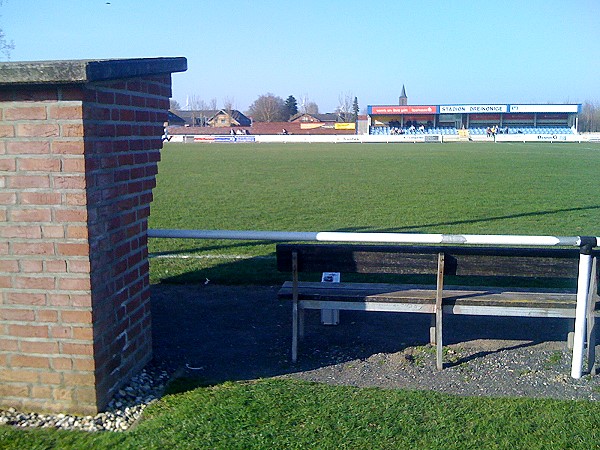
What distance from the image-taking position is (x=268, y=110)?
11712 centimetres

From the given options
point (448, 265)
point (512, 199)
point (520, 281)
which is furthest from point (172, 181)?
point (448, 265)

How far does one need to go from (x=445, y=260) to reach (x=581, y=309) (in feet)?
3.28

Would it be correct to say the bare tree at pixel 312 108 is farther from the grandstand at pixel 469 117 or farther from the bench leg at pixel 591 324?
the bench leg at pixel 591 324

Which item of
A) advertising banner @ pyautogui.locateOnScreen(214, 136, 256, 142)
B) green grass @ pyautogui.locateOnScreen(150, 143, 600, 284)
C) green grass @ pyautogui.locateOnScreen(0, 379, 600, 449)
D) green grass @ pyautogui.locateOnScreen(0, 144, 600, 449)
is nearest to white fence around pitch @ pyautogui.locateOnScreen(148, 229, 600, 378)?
green grass @ pyautogui.locateOnScreen(0, 144, 600, 449)

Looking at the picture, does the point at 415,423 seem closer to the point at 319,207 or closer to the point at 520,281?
the point at 520,281

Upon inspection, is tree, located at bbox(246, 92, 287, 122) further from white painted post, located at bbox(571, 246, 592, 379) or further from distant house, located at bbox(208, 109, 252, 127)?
white painted post, located at bbox(571, 246, 592, 379)

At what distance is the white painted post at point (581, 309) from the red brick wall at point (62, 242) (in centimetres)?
310

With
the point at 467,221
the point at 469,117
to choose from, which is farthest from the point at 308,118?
the point at 467,221

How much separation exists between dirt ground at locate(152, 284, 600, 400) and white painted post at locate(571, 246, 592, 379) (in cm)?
12

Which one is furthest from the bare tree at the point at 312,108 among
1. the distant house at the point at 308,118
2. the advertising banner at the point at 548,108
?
the advertising banner at the point at 548,108

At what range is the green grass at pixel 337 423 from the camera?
3.79 meters

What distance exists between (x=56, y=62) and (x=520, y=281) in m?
6.01

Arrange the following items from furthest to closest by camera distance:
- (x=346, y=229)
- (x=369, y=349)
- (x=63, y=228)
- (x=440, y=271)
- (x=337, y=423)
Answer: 1. (x=346, y=229)
2. (x=369, y=349)
3. (x=440, y=271)
4. (x=337, y=423)
5. (x=63, y=228)

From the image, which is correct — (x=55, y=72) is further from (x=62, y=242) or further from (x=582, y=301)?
(x=582, y=301)
